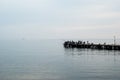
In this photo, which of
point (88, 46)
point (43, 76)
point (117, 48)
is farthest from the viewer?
point (88, 46)

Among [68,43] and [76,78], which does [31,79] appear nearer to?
[76,78]

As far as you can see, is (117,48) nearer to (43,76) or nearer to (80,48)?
(80,48)

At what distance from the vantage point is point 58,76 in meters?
52.8

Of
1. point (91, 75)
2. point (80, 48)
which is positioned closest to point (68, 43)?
point (80, 48)

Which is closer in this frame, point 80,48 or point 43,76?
point 43,76

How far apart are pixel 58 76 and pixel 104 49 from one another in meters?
68.8

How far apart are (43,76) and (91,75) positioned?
28.9ft

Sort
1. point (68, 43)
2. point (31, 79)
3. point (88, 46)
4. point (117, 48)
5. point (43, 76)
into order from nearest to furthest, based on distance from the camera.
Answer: point (31, 79) < point (43, 76) < point (117, 48) < point (88, 46) < point (68, 43)

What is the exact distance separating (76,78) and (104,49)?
70230 millimetres

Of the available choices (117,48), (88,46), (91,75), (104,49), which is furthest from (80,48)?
(91,75)

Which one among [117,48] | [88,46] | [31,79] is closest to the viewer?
[31,79]

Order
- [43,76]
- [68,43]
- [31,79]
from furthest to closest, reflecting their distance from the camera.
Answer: [68,43] < [43,76] < [31,79]

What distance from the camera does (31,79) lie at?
48906 mm

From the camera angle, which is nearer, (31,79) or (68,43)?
(31,79)
